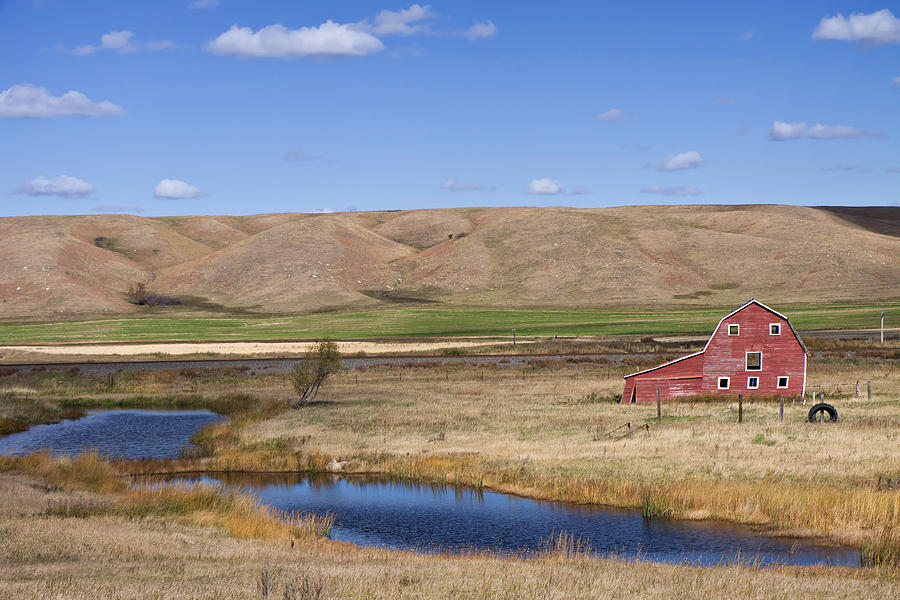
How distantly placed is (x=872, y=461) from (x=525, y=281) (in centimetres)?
16384

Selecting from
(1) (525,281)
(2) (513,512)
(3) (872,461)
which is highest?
(1) (525,281)

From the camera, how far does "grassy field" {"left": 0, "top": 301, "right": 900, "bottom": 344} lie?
118 metres

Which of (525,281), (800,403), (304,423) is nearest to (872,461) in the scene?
(800,403)

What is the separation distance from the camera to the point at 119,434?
47719 millimetres

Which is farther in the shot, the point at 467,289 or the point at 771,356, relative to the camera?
the point at 467,289

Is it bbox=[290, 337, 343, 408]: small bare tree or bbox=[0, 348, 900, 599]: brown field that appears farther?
bbox=[290, 337, 343, 408]: small bare tree

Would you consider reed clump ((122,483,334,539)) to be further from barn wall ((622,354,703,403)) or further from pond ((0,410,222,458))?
barn wall ((622,354,703,403))

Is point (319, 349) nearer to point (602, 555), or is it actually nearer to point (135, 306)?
point (602, 555)

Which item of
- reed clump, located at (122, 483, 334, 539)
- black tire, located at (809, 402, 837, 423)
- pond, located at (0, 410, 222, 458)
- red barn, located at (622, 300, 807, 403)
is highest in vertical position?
red barn, located at (622, 300, 807, 403)

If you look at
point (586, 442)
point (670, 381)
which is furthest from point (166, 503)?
point (670, 381)

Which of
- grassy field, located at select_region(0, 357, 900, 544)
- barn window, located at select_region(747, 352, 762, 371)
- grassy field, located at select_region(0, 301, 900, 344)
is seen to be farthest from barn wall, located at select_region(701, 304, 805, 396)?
grassy field, located at select_region(0, 301, 900, 344)

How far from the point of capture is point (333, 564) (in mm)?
19219

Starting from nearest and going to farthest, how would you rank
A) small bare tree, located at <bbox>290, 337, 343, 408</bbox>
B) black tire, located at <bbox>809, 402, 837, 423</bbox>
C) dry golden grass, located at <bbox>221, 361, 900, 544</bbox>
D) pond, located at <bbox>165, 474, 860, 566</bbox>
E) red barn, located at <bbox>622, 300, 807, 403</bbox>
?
pond, located at <bbox>165, 474, 860, 566</bbox>, dry golden grass, located at <bbox>221, 361, 900, 544</bbox>, black tire, located at <bbox>809, 402, 837, 423</bbox>, red barn, located at <bbox>622, 300, 807, 403</bbox>, small bare tree, located at <bbox>290, 337, 343, 408</bbox>

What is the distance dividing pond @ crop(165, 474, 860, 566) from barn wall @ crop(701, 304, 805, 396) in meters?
23.9
